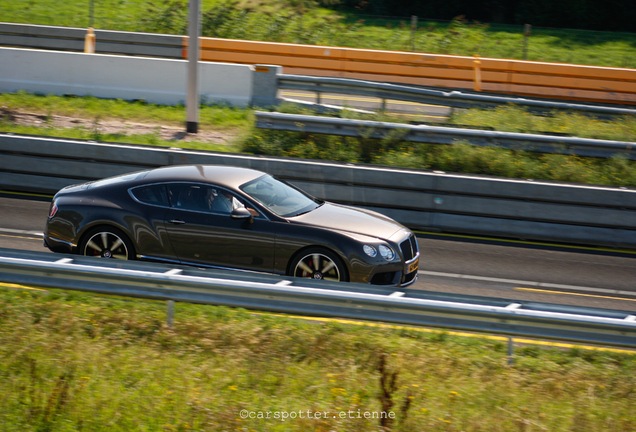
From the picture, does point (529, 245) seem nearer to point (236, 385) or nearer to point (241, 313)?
point (241, 313)

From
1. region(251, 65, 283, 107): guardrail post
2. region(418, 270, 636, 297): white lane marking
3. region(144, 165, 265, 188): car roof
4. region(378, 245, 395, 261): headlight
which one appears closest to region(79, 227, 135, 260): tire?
region(144, 165, 265, 188): car roof

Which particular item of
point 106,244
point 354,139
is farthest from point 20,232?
point 354,139

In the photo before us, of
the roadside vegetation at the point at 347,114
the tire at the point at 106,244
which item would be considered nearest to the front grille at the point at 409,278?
the tire at the point at 106,244

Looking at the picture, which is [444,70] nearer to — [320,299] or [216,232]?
[216,232]

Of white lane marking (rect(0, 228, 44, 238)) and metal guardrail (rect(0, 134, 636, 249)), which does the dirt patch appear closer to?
metal guardrail (rect(0, 134, 636, 249))

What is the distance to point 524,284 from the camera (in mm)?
11703

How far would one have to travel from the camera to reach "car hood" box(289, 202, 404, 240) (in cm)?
994

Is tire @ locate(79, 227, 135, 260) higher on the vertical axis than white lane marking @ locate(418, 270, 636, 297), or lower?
higher

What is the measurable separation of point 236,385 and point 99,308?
2560mm

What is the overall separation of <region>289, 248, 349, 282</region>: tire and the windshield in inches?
23.5

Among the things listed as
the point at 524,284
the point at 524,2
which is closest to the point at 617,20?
the point at 524,2

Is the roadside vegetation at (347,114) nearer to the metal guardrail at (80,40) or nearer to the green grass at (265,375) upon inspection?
the metal guardrail at (80,40)

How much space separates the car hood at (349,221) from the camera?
32.6 feet

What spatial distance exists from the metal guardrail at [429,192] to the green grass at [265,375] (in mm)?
5949
